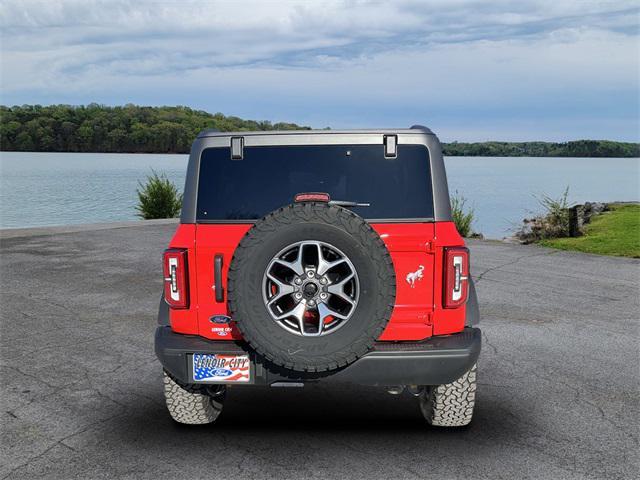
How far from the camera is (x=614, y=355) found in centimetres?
A: 657

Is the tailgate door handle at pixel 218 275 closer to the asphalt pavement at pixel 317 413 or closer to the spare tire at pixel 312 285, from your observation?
the spare tire at pixel 312 285

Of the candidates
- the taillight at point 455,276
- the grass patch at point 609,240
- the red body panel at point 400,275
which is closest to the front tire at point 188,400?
the red body panel at point 400,275

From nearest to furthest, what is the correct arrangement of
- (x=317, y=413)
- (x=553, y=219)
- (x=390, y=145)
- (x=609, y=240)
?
(x=390, y=145)
(x=317, y=413)
(x=609, y=240)
(x=553, y=219)

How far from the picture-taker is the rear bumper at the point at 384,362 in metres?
3.89

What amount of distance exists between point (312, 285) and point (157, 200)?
20.1 metres

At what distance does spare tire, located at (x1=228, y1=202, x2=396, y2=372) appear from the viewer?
3641 mm

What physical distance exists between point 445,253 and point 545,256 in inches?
429

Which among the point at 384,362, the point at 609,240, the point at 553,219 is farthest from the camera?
the point at 553,219

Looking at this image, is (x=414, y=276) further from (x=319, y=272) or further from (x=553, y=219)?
(x=553, y=219)

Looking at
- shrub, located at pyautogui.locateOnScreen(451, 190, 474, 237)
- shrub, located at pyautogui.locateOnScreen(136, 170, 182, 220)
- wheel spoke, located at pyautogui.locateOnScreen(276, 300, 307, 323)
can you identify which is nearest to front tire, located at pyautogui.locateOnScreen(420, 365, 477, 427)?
wheel spoke, located at pyautogui.locateOnScreen(276, 300, 307, 323)

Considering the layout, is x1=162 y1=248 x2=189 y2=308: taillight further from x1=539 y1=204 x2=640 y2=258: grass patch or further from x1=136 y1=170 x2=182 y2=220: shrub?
x1=136 y1=170 x2=182 y2=220: shrub

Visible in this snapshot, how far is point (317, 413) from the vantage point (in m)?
4.91

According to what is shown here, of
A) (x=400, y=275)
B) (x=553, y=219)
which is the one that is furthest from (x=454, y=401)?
(x=553, y=219)

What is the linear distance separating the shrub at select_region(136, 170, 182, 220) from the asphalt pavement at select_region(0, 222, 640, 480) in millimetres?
14131
